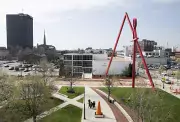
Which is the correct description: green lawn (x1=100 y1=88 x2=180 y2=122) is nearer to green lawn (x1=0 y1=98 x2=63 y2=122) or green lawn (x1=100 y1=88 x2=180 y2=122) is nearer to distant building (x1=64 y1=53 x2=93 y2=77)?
green lawn (x1=0 y1=98 x2=63 y2=122)

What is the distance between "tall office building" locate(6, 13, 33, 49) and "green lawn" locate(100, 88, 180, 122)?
448 ft

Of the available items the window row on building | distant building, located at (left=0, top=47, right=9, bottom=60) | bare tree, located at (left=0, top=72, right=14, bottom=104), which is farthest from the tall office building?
bare tree, located at (left=0, top=72, right=14, bottom=104)

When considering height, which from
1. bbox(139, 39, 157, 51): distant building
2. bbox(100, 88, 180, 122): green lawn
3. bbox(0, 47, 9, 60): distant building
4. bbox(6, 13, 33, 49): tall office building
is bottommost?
bbox(100, 88, 180, 122): green lawn

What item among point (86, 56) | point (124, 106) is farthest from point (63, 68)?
point (124, 106)

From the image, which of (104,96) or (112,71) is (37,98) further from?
(112,71)

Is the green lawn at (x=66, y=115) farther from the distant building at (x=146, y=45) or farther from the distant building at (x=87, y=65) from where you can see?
the distant building at (x=146, y=45)

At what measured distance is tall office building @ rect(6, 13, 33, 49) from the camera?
528ft

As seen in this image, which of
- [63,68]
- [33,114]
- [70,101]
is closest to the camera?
[33,114]

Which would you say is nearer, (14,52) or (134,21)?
(134,21)

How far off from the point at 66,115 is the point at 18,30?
149 m

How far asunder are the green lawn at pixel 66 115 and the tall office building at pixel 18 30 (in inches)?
5585

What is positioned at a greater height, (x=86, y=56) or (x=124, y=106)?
(x=86, y=56)

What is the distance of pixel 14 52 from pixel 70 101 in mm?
127527

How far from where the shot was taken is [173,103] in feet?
107
